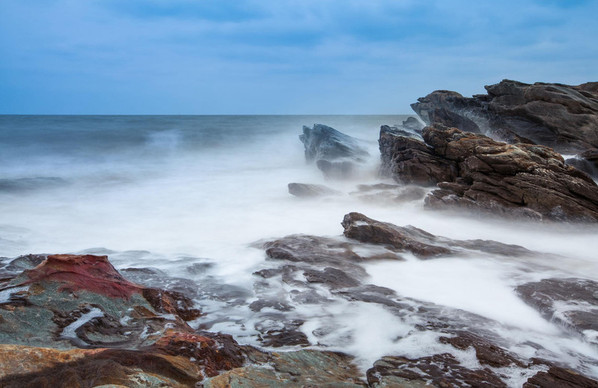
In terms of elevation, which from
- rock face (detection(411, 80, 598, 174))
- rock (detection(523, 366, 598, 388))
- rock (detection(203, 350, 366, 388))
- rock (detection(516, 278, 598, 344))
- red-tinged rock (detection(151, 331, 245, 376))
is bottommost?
rock (detection(516, 278, 598, 344))

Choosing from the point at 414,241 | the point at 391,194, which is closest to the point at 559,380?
the point at 414,241

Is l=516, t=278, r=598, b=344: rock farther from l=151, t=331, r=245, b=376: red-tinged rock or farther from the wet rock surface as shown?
l=151, t=331, r=245, b=376: red-tinged rock

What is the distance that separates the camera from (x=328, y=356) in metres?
4.27

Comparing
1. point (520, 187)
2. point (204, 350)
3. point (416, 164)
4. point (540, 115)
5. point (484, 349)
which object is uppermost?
point (540, 115)

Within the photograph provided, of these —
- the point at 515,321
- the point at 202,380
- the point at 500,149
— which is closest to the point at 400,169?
the point at 500,149

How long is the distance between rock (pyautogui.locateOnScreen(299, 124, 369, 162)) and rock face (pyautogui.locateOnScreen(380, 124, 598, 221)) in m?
6.77

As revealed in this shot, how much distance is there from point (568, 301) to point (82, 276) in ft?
21.3

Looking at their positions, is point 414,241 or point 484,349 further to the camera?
point 414,241

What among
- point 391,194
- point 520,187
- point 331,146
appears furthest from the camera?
point 331,146

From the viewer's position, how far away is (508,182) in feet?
A: 39.2

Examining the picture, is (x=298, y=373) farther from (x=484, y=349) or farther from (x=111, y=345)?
(x=484, y=349)

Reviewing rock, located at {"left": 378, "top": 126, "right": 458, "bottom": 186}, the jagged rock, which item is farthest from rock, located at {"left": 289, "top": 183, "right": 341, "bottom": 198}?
the jagged rock

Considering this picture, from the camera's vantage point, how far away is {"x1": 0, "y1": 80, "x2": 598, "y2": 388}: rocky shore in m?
3.32

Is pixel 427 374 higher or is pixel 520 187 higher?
pixel 520 187
